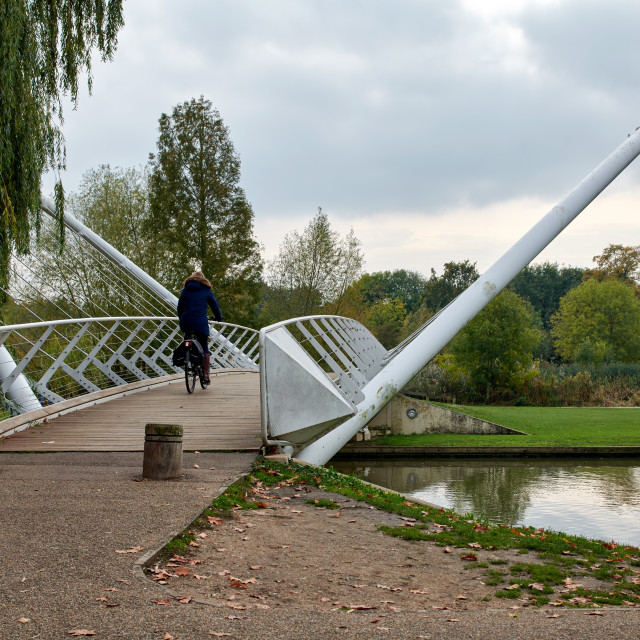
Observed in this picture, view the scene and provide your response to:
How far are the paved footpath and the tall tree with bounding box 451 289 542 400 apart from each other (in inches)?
1153

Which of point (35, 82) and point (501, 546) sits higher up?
point (35, 82)

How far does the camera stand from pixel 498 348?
3375 cm

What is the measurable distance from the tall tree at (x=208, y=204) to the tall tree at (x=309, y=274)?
1.89m

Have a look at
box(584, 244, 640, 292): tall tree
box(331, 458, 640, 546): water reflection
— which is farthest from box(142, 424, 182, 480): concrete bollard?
box(584, 244, 640, 292): tall tree

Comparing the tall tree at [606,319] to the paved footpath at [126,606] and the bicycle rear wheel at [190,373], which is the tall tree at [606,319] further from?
the paved footpath at [126,606]

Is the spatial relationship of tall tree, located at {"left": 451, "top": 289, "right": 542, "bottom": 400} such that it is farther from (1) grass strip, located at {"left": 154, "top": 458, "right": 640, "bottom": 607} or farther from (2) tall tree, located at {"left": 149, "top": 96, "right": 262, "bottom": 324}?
(1) grass strip, located at {"left": 154, "top": 458, "right": 640, "bottom": 607}

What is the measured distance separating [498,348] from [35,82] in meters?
27.3

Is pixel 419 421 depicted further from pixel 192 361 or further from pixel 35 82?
pixel 35 82

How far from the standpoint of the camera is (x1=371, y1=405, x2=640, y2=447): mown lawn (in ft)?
60.9

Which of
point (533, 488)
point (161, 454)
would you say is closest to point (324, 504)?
point (161, 454)

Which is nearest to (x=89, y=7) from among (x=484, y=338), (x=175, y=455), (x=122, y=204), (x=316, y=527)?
(x=175, y=455)

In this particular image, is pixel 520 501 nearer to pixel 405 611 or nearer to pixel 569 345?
pixel 405 611

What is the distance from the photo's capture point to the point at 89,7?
9617 millimetres

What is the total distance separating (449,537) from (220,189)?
34.0m
